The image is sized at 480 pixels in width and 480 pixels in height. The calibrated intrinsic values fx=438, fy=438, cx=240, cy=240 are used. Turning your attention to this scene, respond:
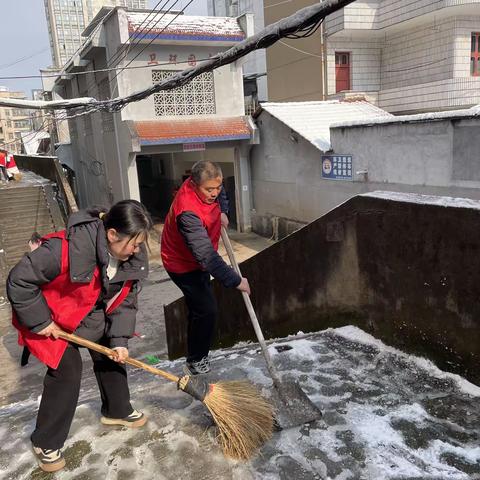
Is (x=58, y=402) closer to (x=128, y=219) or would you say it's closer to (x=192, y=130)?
(x=128, y=219)

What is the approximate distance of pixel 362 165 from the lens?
10156mm

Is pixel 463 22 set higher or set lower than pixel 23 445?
higher

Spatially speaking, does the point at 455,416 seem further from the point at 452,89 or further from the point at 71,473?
the point at 452,89

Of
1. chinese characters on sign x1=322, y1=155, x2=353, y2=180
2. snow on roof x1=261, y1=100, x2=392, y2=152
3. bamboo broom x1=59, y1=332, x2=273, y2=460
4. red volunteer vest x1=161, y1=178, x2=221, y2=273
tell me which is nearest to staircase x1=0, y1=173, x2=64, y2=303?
snow on roof x1=261, y1=100, x2=392, y2=152

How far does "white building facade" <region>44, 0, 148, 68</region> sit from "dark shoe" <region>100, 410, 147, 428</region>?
81.7m

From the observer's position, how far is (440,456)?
222 cm

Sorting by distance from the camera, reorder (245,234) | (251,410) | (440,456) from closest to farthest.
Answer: (440,456) < (251,410) < (245,234)

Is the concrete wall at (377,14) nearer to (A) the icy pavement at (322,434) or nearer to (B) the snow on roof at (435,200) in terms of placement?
(B) the snow on roof at (435,200)

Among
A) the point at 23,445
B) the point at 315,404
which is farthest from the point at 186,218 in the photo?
the point at 23,445

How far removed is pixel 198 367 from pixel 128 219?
4.79ft

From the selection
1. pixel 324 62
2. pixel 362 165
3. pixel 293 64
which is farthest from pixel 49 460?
pixel 293 64

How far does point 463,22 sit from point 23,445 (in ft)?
58.7

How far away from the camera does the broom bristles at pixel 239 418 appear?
2.34m

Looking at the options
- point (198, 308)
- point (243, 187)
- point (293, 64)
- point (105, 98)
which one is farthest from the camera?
point (293, 64)
